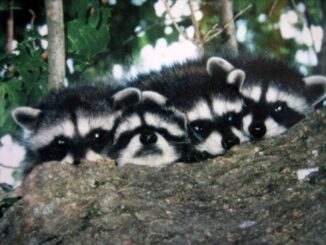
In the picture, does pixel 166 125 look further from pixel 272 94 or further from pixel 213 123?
pixel 272 94

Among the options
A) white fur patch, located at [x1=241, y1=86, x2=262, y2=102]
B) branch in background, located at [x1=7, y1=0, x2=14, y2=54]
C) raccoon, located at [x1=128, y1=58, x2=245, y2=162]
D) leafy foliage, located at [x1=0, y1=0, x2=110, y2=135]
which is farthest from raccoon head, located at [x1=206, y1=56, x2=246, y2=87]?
branch in background, located at [x1=7, y1=0, x2=14, y2=54]

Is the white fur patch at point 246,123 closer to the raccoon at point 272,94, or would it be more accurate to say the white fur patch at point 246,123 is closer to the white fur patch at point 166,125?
the raccoon at point 272,94

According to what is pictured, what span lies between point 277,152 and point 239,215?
33.9 inches

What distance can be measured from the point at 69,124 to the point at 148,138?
734 mm

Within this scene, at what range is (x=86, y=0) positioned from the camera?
21.7ft

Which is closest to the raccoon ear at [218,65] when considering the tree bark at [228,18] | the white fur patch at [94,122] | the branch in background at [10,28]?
the white fur patch at [94,122]

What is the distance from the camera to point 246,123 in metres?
5.62

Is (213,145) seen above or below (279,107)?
below

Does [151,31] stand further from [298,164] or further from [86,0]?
[298,164]

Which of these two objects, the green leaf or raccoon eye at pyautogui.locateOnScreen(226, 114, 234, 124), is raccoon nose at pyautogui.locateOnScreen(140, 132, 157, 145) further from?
the green leaf

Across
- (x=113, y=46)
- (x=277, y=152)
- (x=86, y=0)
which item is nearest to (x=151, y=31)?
(x=113, y=46)

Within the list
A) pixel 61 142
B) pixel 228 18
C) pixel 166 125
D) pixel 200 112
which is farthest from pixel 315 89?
pixel 61 142

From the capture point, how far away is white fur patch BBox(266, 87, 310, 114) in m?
5.88

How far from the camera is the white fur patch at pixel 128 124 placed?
19.2ft
